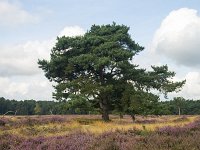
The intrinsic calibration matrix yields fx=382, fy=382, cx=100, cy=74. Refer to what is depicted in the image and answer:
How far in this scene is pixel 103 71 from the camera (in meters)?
33.3

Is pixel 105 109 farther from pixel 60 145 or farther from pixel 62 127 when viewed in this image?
pixel 60 145

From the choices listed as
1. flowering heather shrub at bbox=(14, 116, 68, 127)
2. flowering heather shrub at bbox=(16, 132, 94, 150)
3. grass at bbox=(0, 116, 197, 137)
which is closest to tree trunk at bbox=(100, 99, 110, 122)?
flowering heather shrub at bbox=(14, 116, 68, 127)

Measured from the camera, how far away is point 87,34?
118 ft

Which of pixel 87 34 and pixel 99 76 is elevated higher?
pixel 87 34

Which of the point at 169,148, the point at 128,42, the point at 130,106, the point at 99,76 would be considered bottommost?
the point at 169,148

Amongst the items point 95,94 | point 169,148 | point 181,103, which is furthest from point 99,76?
point 181,103

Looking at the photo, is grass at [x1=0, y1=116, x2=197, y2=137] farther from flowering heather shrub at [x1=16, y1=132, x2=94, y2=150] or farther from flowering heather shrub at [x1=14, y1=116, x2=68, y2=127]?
flowering heather shrub at [x1=16, y1=132, x2=94, y2=150]

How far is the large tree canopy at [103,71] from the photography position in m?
31.5

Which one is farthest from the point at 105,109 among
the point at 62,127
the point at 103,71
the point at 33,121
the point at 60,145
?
the point at 60,145

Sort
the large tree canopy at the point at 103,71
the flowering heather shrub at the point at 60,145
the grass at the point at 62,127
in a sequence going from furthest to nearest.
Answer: the large tree canopy at the point at 103,71
the grass at the point at 62,127
the flowering heather shrub at the point at 60,145

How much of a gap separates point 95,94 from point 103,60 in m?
3.62

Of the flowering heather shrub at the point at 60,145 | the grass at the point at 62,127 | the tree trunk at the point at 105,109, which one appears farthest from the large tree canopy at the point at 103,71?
the flowering heather shrub at the point at 60,145

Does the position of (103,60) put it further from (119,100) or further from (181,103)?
(181,103)

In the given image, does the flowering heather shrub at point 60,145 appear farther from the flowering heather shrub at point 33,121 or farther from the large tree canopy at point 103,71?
the large tree canopy at point 103,71
